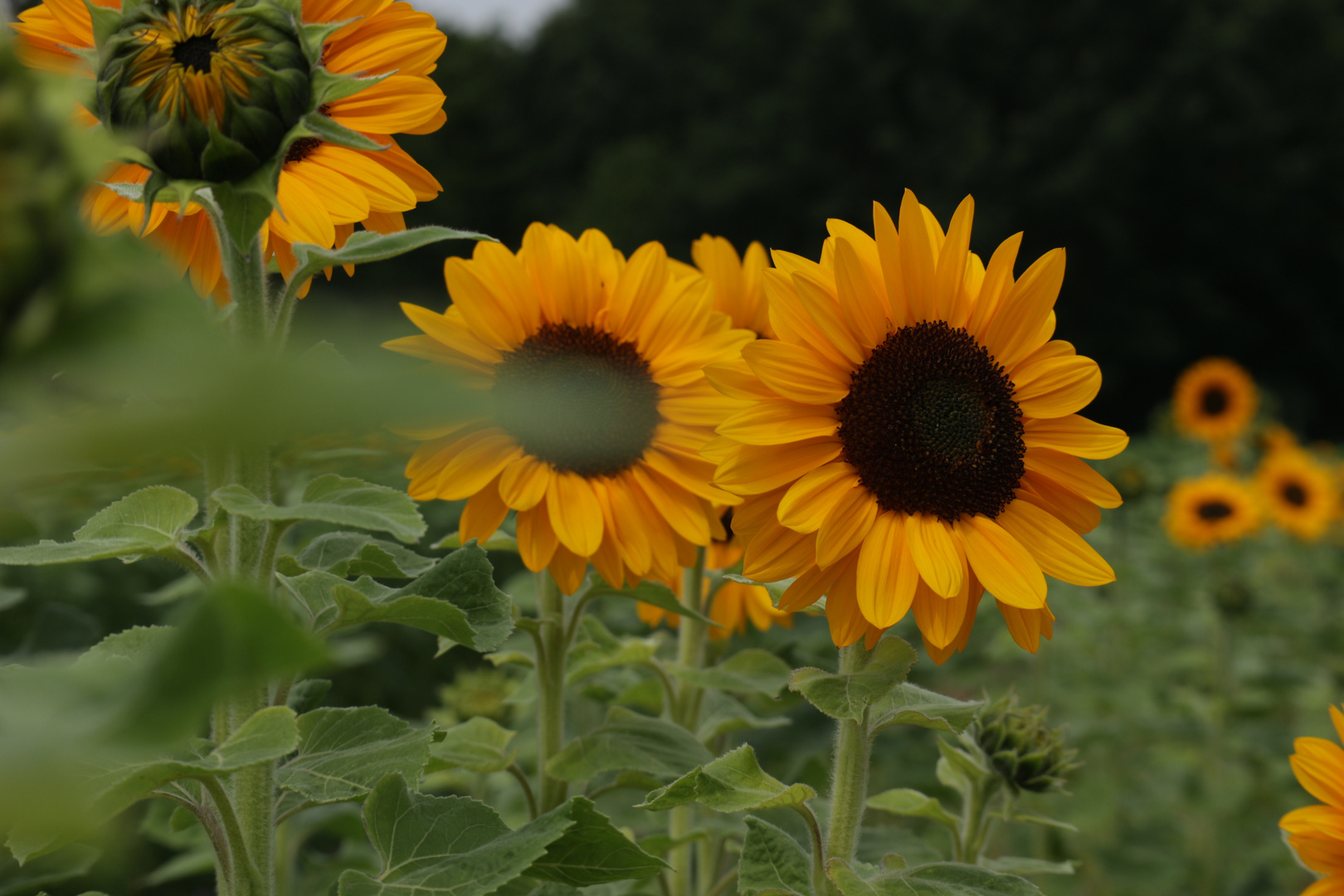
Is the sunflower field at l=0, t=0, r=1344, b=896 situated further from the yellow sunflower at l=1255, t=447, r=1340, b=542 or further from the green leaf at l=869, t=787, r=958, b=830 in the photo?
the yellow sunflower at l=1255, t=447, r=1340, b=542

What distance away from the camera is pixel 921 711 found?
2.15ft

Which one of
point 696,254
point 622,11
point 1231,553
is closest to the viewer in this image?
point 696,254

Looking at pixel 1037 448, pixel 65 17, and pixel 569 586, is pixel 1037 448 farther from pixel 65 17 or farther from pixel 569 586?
pixel 65 17

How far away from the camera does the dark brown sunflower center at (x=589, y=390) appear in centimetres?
79

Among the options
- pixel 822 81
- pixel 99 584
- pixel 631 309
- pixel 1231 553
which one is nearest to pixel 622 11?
pixel 822 81

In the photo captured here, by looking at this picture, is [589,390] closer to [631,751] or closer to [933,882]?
[631,751]

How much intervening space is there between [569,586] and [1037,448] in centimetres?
34

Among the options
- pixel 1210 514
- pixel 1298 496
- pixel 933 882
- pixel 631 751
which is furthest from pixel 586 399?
pixel 1298 496

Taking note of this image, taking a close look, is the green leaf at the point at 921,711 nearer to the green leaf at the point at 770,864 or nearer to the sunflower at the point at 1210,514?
the green leaf at the point at 770,864

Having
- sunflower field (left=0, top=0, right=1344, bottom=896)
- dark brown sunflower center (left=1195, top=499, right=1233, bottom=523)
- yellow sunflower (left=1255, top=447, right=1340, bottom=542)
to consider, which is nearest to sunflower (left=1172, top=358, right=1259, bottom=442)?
yellow sunflower (left=1255, top=447, right=1340, bottom=542)

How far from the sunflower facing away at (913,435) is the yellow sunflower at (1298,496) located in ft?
10.8

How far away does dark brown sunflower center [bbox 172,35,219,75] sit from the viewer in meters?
0.54

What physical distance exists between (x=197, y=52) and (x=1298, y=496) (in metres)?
3.99

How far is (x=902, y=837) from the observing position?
0.93 meters
